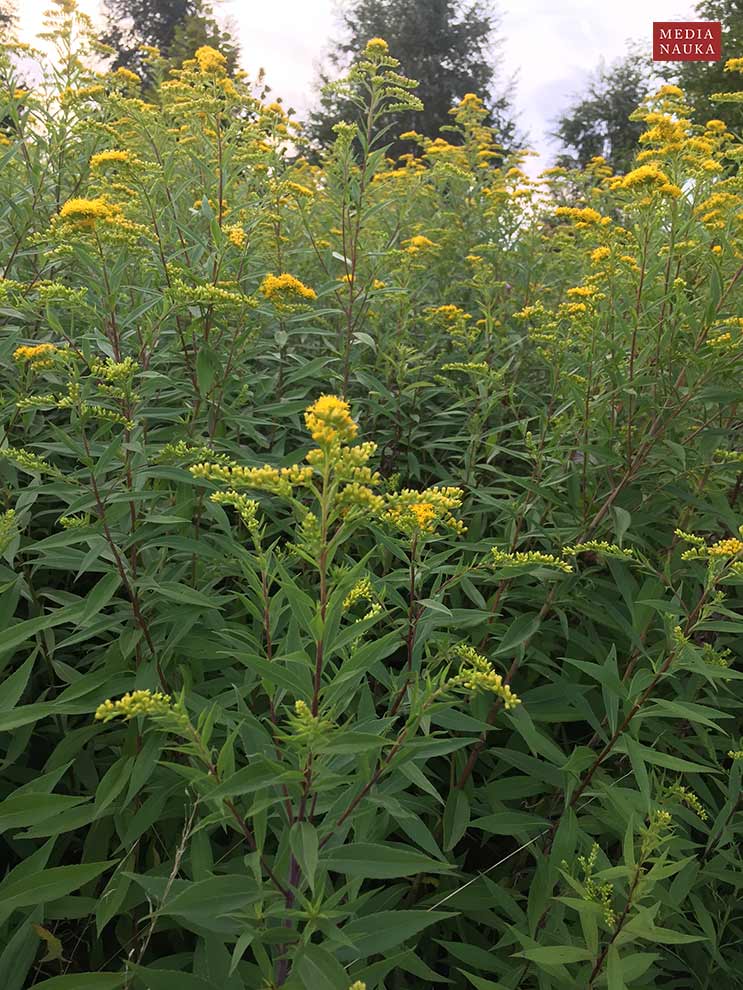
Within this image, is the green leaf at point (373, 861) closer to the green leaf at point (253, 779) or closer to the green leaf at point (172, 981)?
the green leaf at point (253, 779)

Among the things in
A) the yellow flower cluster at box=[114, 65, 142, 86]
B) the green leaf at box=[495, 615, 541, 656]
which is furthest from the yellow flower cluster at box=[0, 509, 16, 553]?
the yellow flower cluster at box=[114, 65, 142, 86]

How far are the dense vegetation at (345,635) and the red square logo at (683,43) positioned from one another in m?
3.46

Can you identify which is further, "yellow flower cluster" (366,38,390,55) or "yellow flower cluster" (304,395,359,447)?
"yellow flower cluster" (366,38,390,55)

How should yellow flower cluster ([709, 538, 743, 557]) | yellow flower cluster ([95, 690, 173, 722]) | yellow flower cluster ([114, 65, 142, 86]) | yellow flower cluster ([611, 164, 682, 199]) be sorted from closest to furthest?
yellow flower cluster ([95, 690, 173, 722]), yellow flower cluster ([709, 538, 743, 557]), yellow flower cluster ([611, 164, 682, 199]), yellow flower cluster ([114, 65, 142, 86])

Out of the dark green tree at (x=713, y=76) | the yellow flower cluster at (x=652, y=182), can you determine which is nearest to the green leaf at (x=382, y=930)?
the yellow flower cluster at (x=652, y=182)

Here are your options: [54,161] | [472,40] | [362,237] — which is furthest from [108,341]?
[472,40]

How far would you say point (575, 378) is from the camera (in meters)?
2.44

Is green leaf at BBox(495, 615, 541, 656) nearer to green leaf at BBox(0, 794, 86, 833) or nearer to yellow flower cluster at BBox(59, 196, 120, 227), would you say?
green leaf at BBox(0, 794, 86, 833)

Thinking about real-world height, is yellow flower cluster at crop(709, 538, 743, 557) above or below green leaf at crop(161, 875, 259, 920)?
above

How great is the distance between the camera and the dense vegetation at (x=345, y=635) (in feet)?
4.07

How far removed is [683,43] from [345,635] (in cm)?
691

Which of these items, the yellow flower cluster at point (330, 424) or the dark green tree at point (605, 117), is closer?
the yellow flower cluster at point (330, 424)

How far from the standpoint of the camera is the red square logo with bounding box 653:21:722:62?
563 cm

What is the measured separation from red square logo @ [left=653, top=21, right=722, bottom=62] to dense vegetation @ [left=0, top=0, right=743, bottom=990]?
346cm
